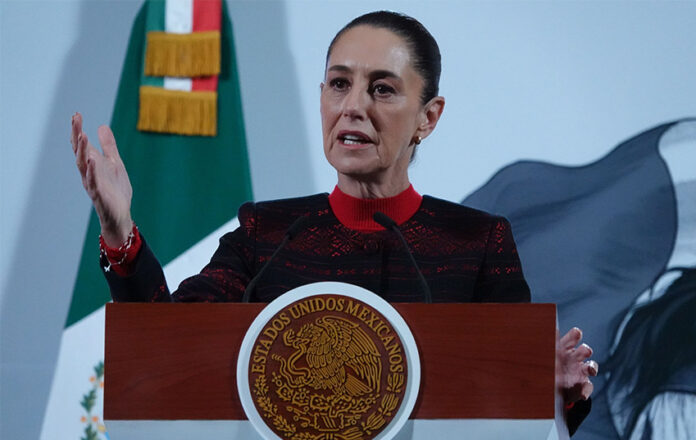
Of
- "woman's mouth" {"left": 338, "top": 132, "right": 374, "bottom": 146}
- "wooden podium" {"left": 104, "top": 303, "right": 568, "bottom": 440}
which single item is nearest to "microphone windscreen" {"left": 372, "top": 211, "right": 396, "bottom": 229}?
"woman's mouth" {"left": 338, "top": 132, "right": 374, "bottom": 146}

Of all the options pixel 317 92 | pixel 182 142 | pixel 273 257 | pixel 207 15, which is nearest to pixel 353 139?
pixel 273 257

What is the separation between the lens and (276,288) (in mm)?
1816

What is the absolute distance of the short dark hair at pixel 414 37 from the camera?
1972mm

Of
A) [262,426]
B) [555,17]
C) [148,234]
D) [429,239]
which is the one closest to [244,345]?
[262,426]

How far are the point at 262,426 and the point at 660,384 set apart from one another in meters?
2.08

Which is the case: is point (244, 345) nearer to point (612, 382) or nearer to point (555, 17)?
point (612, 382)

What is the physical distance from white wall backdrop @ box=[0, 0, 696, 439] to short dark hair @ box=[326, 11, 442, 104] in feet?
3.67

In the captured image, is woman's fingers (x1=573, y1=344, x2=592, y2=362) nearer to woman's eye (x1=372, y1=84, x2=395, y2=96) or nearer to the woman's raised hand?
woman's eye (x1=372, y1=84, x2=395, y2=96)

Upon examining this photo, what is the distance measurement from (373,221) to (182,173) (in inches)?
56.3

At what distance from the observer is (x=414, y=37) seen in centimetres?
198

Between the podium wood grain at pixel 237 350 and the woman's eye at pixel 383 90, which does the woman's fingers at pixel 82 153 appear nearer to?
the podium wood grain at pixel 237 350

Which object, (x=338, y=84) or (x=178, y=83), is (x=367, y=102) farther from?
(x=178, y=83)

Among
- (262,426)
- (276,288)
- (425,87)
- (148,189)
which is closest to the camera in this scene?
(262,426)

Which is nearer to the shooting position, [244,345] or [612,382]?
[244,345]
